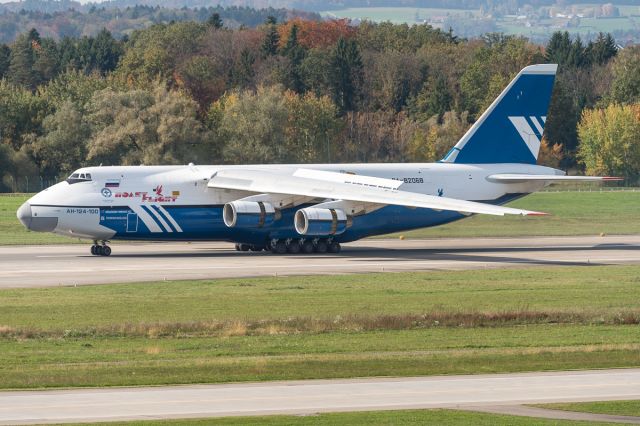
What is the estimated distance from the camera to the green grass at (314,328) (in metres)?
22.1

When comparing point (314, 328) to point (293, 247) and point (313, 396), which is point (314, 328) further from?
point (293, 247)

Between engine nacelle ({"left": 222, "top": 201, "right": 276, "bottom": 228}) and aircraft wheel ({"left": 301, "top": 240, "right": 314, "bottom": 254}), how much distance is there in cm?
196

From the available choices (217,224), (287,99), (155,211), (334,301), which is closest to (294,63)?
(287,99)

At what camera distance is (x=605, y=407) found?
18500 mm

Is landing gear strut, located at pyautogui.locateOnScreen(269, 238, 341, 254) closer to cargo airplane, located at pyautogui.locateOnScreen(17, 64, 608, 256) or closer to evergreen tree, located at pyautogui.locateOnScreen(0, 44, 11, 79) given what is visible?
cargo airplane, located at pyautogui.locateOnScreen(17, 64, 608, 256)

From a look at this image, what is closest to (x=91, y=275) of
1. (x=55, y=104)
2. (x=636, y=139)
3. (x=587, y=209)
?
(x=587, y=209)

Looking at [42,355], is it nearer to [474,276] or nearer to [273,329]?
[273,329]

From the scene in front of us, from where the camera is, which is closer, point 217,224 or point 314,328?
point 314,328

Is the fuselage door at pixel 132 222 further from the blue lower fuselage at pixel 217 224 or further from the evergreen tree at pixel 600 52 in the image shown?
the evergreen tree at pixel 600 52

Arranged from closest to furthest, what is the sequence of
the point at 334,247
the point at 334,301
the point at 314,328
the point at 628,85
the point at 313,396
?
the point at 313,396 → the point at 314,328 → the point at 334,301 → the point at 334,247 → the point at 628,85

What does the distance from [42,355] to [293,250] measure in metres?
23.6

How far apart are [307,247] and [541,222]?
18022 millimetres

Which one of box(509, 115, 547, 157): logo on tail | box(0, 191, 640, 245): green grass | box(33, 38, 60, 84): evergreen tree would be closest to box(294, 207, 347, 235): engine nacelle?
box(509, 115, 547, 157): logo on tail

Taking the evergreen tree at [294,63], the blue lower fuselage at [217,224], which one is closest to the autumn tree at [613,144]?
the evergreen tree at [294,63]
